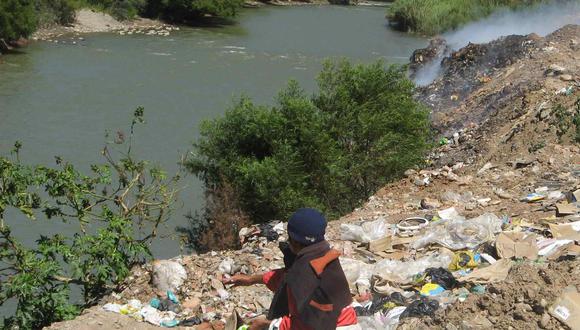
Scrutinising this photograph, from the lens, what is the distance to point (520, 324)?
410cm

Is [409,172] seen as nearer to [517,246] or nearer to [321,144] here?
[321,144]

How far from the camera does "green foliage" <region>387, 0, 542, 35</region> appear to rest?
1308 inches

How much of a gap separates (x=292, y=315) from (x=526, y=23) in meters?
23.8

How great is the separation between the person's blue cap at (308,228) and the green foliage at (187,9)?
3155 centimetres

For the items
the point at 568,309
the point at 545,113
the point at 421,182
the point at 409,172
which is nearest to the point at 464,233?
the point at 568,309

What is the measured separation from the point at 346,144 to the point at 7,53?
16.6 metres

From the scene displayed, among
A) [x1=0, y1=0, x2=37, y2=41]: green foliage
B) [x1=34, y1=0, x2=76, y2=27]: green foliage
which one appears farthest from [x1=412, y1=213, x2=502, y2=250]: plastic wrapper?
[x1=34, y1=0, x2=76, y2=27]: green foliage

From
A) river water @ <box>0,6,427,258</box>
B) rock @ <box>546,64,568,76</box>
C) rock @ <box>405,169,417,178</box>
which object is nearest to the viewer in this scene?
rock @ <box>405,169,417,178</box>

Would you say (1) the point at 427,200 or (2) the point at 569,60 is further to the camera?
(2) the point at 569,60

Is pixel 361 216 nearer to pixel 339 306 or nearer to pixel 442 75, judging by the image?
pixel 339 306

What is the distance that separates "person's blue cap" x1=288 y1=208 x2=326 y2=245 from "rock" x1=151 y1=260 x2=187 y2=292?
3495mm

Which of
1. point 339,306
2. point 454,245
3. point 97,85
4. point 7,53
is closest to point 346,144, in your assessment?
point 454,245

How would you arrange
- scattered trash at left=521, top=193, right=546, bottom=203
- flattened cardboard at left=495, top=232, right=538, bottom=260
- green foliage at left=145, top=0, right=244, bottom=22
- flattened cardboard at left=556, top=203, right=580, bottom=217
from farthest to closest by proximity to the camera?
green foliage at left=145, top=0, right=244, bottom=22
scattered trash at left=521, top=193, right=546, bottom=203
flattened cardboard at left=556, top=203, right=580, bottom=217
flattened cardboard at left=495, top=232, right=538, bottom=260

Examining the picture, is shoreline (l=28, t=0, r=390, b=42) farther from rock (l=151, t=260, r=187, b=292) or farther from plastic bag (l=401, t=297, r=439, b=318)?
plastic bag (l=401, t=297, r=439, b=318)
